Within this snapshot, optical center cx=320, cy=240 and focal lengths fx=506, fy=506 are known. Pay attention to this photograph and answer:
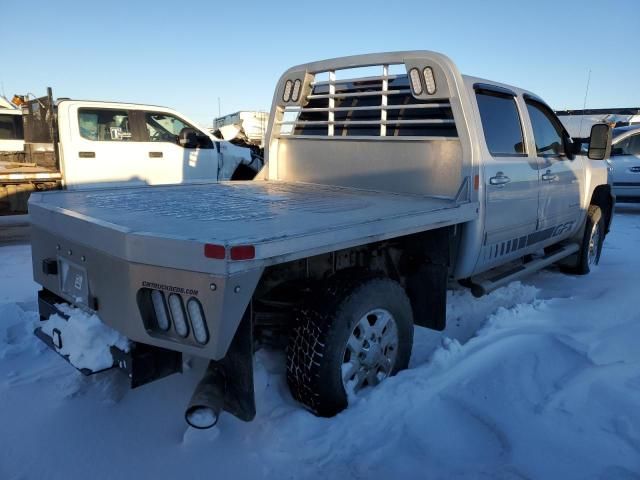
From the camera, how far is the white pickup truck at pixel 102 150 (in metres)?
7.10

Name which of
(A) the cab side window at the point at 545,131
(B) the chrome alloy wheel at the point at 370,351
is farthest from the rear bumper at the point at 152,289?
(A) the cab side window at the point at 545,131

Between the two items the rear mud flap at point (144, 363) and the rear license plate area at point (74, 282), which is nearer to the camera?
the rear mud flap at point (144, 363)

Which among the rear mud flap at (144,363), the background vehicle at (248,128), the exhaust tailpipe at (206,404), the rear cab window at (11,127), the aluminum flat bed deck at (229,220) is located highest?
the background vehicle at (248,128)

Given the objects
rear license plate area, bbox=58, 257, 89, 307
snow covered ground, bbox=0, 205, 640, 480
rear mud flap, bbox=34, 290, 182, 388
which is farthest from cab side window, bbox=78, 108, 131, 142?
rear mud flap, bbox=34, 290, 182, 388

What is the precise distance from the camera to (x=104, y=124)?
7.48 m

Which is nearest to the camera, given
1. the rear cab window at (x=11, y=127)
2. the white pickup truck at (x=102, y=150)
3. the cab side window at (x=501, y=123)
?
the cab side window at (x=501, y=123)

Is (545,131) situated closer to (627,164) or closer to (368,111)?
(368,111)

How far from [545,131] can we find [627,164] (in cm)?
778

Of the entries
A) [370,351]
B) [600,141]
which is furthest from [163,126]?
[370,351]

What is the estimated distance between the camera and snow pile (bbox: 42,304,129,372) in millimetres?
2373

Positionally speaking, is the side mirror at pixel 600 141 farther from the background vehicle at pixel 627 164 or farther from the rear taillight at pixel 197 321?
the background vehicle at pixel 627 164

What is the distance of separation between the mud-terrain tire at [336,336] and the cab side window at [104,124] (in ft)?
19.7

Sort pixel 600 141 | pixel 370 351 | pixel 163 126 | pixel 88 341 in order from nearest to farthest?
pixel 88 341 < pixel 370 351 < pixel 600 141 < pixel 163 126

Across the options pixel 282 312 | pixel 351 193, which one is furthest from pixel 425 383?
pixel 351 193
